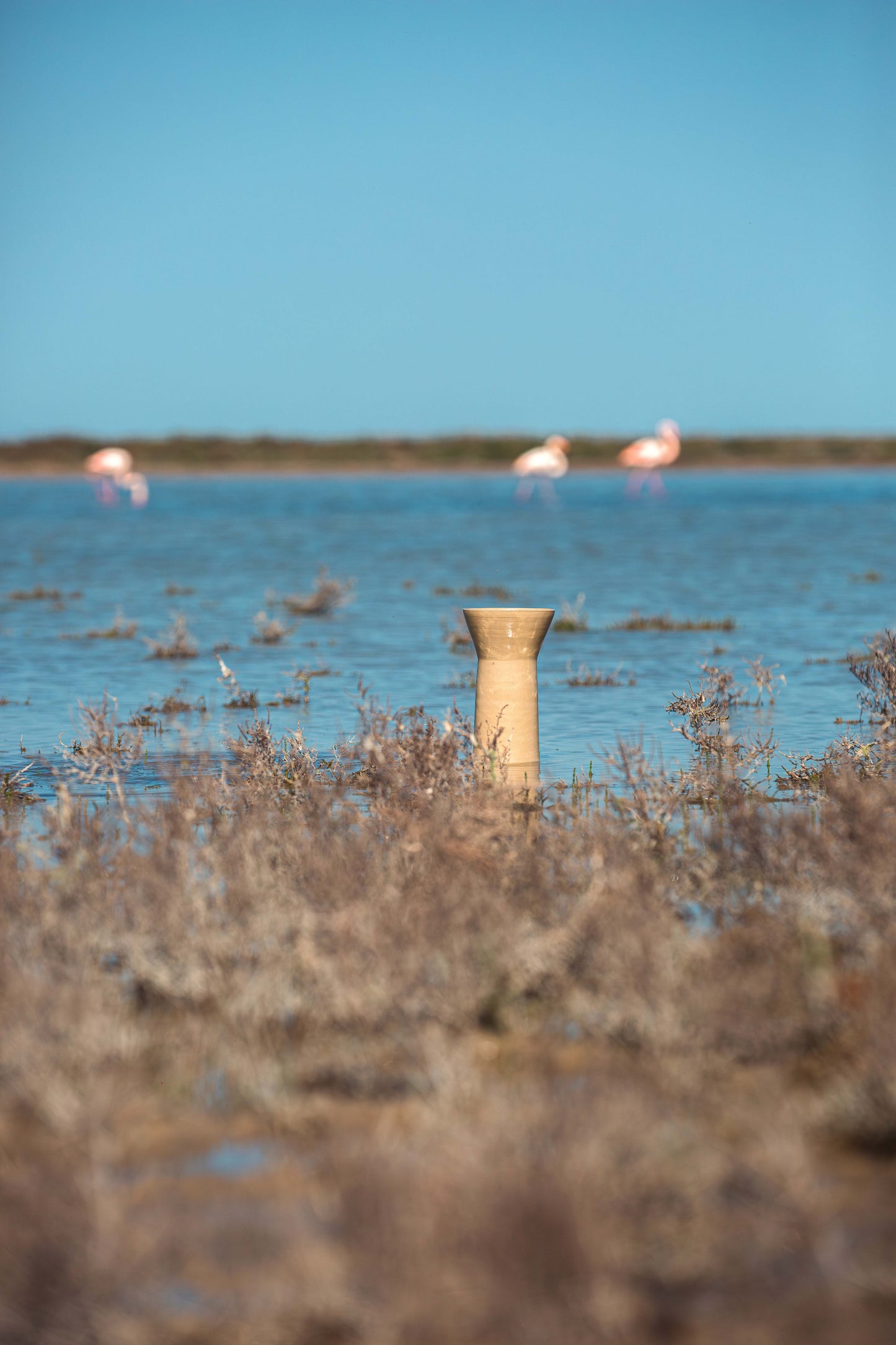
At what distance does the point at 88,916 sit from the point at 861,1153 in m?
2.58

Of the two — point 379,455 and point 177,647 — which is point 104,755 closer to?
point 177,647

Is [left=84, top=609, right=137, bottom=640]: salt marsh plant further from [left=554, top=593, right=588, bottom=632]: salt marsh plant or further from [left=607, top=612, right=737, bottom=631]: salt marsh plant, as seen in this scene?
[left=607, top=612, right=737, bottom=631]: salt marsh plant

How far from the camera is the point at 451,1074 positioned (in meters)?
4.01

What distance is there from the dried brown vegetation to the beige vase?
1398 millimetres

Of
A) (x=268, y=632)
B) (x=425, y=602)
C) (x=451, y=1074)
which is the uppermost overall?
(x=425, y=602)

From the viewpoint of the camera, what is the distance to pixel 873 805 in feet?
19.8

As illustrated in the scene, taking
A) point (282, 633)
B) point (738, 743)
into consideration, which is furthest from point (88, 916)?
point (282, 633)

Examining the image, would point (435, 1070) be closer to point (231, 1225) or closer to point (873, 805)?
point (231, 1225)

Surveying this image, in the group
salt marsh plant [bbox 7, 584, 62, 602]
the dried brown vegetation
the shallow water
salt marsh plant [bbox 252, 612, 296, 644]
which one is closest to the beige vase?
the shallow water

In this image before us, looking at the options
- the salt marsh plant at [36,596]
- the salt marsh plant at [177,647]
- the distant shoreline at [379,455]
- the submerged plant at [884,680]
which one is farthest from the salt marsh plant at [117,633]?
the distant shoreline at [379,455]

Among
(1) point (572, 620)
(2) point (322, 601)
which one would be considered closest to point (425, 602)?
(2) point (322, 601)

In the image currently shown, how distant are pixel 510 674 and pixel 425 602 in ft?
47.3

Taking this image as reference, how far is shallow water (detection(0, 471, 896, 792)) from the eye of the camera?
41.1ft

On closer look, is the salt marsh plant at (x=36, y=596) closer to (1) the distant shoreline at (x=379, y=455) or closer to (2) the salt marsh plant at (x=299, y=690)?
(2) the salt marsh plant at (x=299, y=690)
